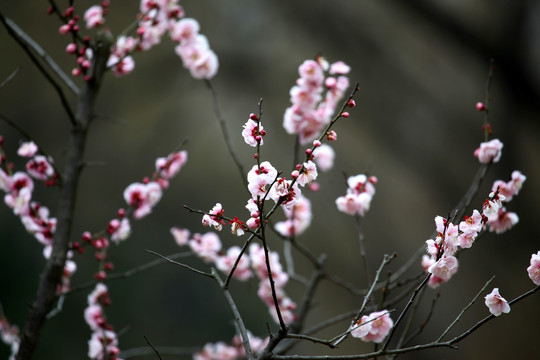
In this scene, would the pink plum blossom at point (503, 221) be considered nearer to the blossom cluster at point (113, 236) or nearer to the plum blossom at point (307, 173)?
the plum blossom at point (307, 173)

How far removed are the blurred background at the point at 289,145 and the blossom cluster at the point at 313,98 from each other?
4.40 feet

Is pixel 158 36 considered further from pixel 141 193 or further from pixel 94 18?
pixel 141 193

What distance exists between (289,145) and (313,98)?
246cm

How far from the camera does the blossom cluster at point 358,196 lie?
4.24 ft

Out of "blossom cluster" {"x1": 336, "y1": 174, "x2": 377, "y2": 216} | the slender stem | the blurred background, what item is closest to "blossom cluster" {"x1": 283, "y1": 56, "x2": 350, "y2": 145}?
"blossom cluster" {"x1": 336, "y1": 174, "x2": 377, "y2": 216}

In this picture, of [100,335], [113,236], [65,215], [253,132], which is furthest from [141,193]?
[253,132]

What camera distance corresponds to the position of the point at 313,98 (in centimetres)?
143

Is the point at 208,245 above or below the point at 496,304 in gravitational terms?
below

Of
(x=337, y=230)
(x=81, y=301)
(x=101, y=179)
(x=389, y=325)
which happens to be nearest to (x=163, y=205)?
(x=101, y=179)

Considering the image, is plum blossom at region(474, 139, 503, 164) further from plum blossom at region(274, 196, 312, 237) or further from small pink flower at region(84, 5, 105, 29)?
small pink flower at region(84, 5, 105, 29)

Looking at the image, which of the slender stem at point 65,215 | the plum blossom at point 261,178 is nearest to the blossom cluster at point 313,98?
the slender stem at point 65,215

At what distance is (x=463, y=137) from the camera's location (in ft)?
10.7

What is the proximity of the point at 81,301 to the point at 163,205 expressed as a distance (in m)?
0.88

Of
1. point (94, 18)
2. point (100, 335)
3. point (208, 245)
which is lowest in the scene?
point (100, 335)
